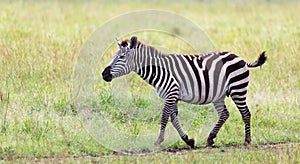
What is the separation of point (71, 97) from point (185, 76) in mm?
2261

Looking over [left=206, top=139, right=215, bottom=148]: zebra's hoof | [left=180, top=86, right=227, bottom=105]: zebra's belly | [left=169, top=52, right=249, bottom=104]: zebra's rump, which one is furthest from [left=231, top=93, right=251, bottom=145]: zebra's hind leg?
[left=206, top=139, right=215, bottom=148]: zebra's hoof

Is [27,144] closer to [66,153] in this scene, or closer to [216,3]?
[66,153]

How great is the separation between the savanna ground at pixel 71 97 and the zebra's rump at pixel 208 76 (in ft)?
2.31

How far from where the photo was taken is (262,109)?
394 inches

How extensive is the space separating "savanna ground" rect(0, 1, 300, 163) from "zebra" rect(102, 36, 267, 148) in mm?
439

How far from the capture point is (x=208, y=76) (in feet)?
27.6

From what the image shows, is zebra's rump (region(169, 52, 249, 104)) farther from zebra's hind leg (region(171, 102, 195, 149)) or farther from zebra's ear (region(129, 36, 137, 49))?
zebra's ear (region(129, 36, 137, 49))

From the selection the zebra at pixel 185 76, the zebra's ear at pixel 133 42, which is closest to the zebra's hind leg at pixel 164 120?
the zebra at pixel 185 76

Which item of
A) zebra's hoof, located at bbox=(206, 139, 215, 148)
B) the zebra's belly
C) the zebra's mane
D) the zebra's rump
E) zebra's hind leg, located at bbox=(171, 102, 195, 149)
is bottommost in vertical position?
zebra's hoof, located at bbox=(206, 139, 215, 148)

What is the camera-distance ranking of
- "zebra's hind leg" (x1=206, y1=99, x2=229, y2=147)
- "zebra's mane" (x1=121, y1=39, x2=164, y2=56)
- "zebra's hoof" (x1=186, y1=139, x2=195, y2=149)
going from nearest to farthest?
"zebra's mane" (x1=121, y1=39, x2=164, y2=56) < "zebra's hoof" (x1=186, y1=139, x2=195, y2=149) < "zebra's hind leg" (x1=206, y1=99, x2=229, y2=147)

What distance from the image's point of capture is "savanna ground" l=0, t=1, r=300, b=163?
7762mm

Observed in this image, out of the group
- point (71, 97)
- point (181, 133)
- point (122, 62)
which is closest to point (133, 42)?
point (122, 62)

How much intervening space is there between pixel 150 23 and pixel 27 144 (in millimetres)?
9149

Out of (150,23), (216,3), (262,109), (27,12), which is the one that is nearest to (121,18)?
(150,23)
